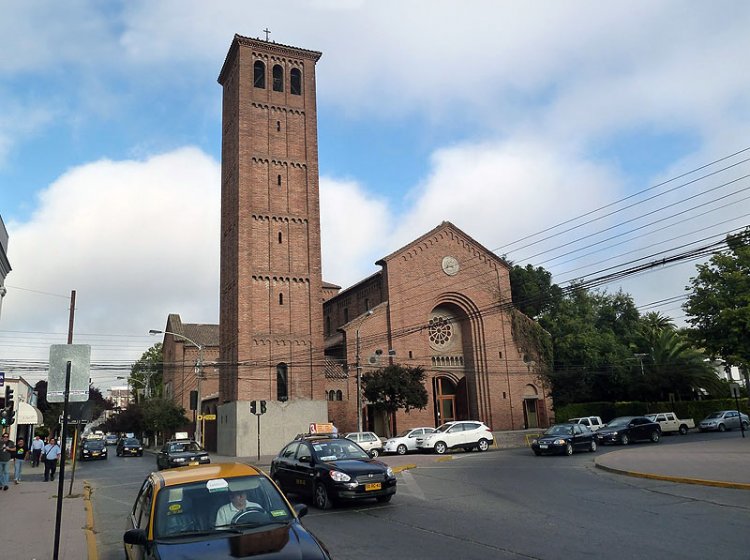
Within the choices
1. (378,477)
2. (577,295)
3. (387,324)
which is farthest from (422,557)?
(577,295)

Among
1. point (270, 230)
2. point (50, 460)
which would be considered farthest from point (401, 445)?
point (270, 230)

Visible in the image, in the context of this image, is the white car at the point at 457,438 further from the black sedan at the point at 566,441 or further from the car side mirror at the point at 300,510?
the car side mirror at the point at 300,510

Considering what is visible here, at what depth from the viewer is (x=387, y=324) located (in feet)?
155

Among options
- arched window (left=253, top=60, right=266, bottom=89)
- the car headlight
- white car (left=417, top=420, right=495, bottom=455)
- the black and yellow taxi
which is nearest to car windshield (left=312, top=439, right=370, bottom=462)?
the car headlight

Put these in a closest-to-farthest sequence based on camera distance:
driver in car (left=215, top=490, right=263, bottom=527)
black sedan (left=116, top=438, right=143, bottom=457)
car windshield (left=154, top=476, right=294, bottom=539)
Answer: car windshield (left=154, top=476, right=294, bottom=539) < driver in car (left=215, top=490, right=263, bottom=527) < black sedan (left=116, top=438, right=143, bottom=457)

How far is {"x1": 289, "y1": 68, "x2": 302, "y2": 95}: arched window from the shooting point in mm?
48125

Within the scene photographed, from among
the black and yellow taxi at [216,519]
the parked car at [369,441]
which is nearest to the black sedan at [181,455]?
the parked car at [369,441]

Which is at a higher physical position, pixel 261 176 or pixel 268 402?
pixel 261 176

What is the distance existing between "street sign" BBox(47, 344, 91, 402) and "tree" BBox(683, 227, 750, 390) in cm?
2962

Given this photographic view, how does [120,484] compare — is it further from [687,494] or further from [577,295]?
[577,295]

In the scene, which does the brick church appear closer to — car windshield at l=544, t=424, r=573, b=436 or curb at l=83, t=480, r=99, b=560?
car windshield at l=544, t=424, r=573, b=436

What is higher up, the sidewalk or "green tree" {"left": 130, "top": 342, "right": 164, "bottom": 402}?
"green tree" {"left": 130, "top": 342, "right": 164, "bottom": 402}

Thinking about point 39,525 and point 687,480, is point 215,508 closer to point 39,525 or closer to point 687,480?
point 39,525

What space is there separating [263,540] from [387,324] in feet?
137
